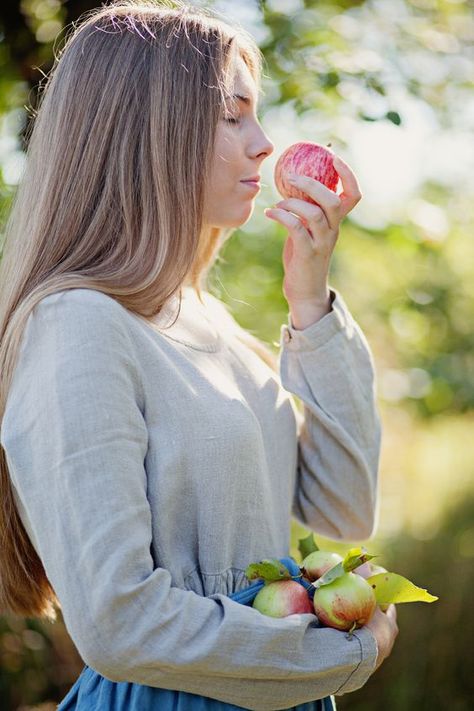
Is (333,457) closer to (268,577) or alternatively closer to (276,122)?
(268,577)

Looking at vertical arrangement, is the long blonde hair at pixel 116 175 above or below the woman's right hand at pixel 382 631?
above

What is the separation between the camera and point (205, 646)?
4.66ft

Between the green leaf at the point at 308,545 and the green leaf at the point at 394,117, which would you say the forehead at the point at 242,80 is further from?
the green leaf at the point at 308,545

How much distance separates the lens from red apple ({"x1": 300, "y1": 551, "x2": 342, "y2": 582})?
1673mm

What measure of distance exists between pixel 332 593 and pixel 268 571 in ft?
0.37

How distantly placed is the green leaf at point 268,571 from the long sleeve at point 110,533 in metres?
0.09

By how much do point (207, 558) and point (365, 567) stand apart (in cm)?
33

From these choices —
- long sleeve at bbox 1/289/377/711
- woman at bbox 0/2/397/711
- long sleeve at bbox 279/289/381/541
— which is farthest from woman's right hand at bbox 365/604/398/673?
long sleeve at bbox 279/289/381/541

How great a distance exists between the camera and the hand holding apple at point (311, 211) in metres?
1.85

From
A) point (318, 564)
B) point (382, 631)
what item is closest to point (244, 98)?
point (318, 564)

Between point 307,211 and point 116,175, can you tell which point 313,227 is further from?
point 116,175

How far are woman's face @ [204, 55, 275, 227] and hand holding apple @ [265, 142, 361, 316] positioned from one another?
0.08 metres

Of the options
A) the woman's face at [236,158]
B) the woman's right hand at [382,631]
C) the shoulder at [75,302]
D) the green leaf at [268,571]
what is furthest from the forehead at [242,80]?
the woman's right hand at [382,631]

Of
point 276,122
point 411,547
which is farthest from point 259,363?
point 411,547
